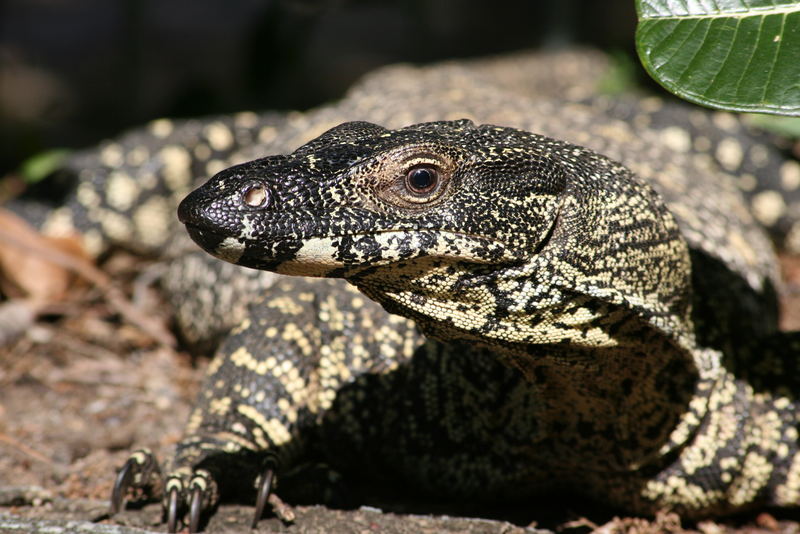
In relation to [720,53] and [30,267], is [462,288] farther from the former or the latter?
[30,267]

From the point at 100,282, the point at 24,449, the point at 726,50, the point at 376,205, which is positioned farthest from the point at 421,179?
the point at 100,282

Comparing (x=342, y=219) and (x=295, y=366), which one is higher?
(x=342, y=219)

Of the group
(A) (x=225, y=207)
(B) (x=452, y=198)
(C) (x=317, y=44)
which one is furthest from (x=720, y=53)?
(C) (x=317, y=44)

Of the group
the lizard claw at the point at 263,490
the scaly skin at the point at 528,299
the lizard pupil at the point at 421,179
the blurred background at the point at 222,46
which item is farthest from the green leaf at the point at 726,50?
the blurred background at the point at 222,46

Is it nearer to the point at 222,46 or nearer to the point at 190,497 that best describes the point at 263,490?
the point at 190,497

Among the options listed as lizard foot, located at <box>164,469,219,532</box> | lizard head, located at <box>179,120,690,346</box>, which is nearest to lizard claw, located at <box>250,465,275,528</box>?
lizard foot, located at <box>164,469,219,532</box>

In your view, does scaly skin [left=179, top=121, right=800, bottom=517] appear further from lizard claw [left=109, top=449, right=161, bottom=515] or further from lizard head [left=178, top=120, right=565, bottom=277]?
lizard claw [left=109, top=449, right=161, bottom=515]
